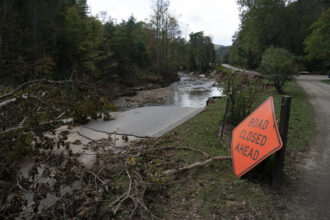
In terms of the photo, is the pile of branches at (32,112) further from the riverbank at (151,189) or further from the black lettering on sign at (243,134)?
the black lettering on sign at (243,134)

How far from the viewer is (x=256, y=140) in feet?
11.1

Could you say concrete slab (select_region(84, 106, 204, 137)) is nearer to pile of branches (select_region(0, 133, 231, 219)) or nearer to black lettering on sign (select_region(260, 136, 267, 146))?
pile of branches (select_region(0, 133, 231, 219))

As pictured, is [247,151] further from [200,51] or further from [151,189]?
[200,51]

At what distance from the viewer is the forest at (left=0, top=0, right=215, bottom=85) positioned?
11828 mm

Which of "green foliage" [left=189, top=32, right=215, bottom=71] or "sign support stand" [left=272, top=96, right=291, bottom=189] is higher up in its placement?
"green foliage" [left=189, top=32, right=215, bottom=71]

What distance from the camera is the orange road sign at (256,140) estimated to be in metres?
3.07

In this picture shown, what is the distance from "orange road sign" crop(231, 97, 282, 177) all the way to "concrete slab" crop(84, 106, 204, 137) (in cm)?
308

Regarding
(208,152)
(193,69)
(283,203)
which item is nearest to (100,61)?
(208,152)

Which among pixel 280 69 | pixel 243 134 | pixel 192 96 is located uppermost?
pixel 280 69

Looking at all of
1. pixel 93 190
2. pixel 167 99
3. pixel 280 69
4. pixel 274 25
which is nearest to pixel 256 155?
pixel 93 190

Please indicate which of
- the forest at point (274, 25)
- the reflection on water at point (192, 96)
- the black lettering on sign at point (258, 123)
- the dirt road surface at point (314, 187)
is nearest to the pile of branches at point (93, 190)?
the black lettering on sign at point (258, 123)

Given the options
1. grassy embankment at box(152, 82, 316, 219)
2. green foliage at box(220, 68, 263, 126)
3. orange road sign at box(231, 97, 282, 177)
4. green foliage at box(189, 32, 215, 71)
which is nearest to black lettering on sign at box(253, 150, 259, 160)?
orange road sign at box(231, 97, 282, 177)

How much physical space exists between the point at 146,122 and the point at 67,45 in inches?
714

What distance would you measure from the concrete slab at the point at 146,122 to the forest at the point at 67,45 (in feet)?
6.00
